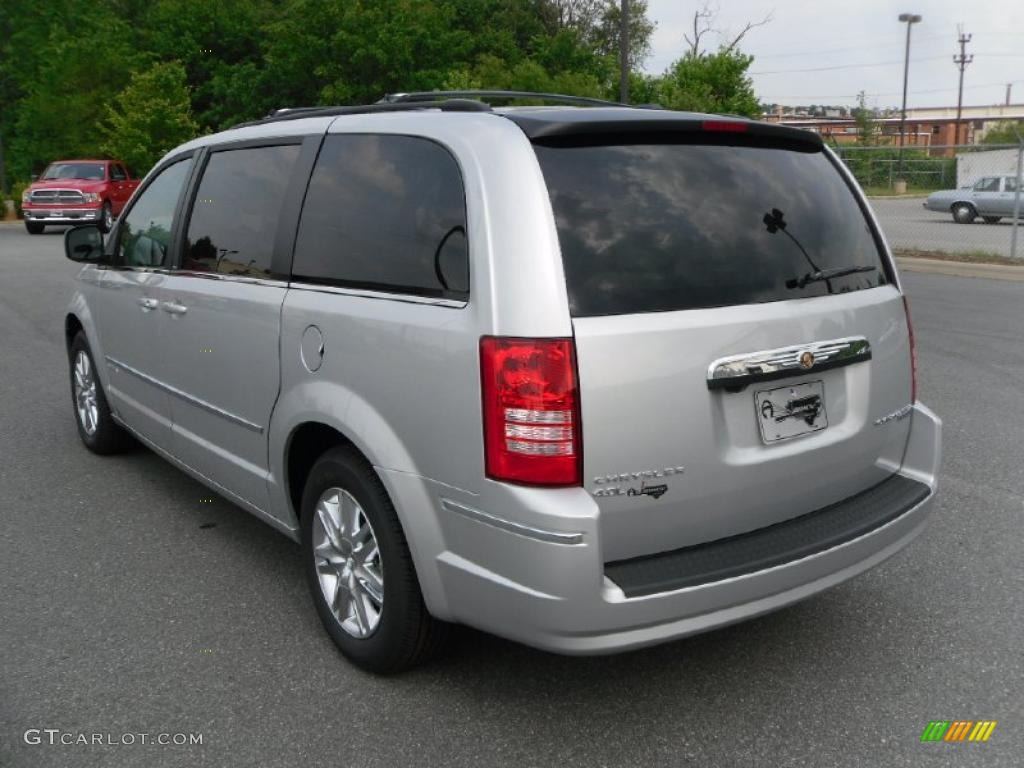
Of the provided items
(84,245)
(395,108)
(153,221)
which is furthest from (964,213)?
(395,108)

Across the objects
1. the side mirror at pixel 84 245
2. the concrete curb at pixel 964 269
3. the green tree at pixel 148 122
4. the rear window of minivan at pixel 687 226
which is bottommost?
the concrete curb at pixel 964 269

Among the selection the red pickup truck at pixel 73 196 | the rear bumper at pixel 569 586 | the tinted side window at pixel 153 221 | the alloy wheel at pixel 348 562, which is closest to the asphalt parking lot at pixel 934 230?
the tinted side window at pixel 153 221

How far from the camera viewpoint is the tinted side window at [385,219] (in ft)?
9.22

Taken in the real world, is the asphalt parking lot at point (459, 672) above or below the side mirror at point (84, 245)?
below

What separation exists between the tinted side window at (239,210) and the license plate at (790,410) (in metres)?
1.83

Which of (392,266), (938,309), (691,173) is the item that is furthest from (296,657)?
(938,309)

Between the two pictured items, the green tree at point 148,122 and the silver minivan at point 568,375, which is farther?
the green tree at point 148,122

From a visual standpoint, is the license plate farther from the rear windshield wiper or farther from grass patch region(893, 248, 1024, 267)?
grass patch region(893, 248, 1024, 267)

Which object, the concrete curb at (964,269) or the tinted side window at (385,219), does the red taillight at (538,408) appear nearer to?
the tinted side window at (385,219)

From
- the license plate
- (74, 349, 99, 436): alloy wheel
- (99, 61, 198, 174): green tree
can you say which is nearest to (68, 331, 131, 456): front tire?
(74, 349, 99, 436): alloy wheel

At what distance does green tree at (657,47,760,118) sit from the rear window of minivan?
21.8 m

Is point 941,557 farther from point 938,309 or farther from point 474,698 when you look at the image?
point 938,309

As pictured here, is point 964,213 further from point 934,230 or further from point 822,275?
point 822,275

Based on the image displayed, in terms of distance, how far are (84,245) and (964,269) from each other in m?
14.0
